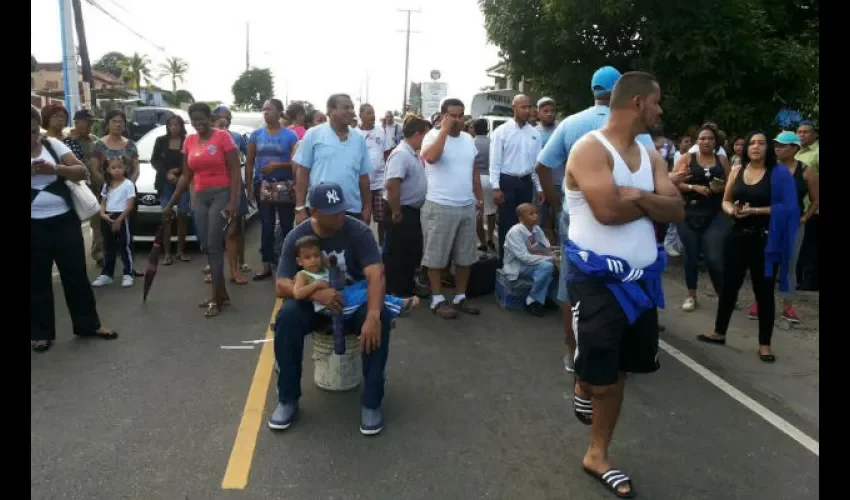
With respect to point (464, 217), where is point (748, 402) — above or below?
below

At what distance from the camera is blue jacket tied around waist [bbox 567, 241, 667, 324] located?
311cm

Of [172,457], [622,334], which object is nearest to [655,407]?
[622,334]

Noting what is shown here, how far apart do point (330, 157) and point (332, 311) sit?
2.46 meters

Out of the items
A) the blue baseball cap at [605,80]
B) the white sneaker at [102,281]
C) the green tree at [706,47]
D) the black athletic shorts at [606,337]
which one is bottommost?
the white sneaker at [102,281]

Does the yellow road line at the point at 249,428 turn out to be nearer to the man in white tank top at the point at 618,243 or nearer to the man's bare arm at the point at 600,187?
the man in white tank top at the point at 618,243

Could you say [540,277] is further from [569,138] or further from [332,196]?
[332,196]

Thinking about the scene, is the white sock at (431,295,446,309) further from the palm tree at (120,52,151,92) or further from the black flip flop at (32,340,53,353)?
the palm tree at (120,52,151,92)

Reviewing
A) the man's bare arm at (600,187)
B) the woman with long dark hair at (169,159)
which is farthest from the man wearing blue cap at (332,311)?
the woman with long dark hair at (169,159)

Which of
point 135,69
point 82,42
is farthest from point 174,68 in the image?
point 82,42

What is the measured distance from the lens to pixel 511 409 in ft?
13.9

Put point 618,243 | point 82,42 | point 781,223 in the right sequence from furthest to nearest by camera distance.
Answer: point 82,42 → point 781,223 → point 618,243

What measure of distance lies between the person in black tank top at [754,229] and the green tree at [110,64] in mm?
82590

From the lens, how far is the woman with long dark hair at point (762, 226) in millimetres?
5297

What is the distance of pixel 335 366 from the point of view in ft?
14.3
